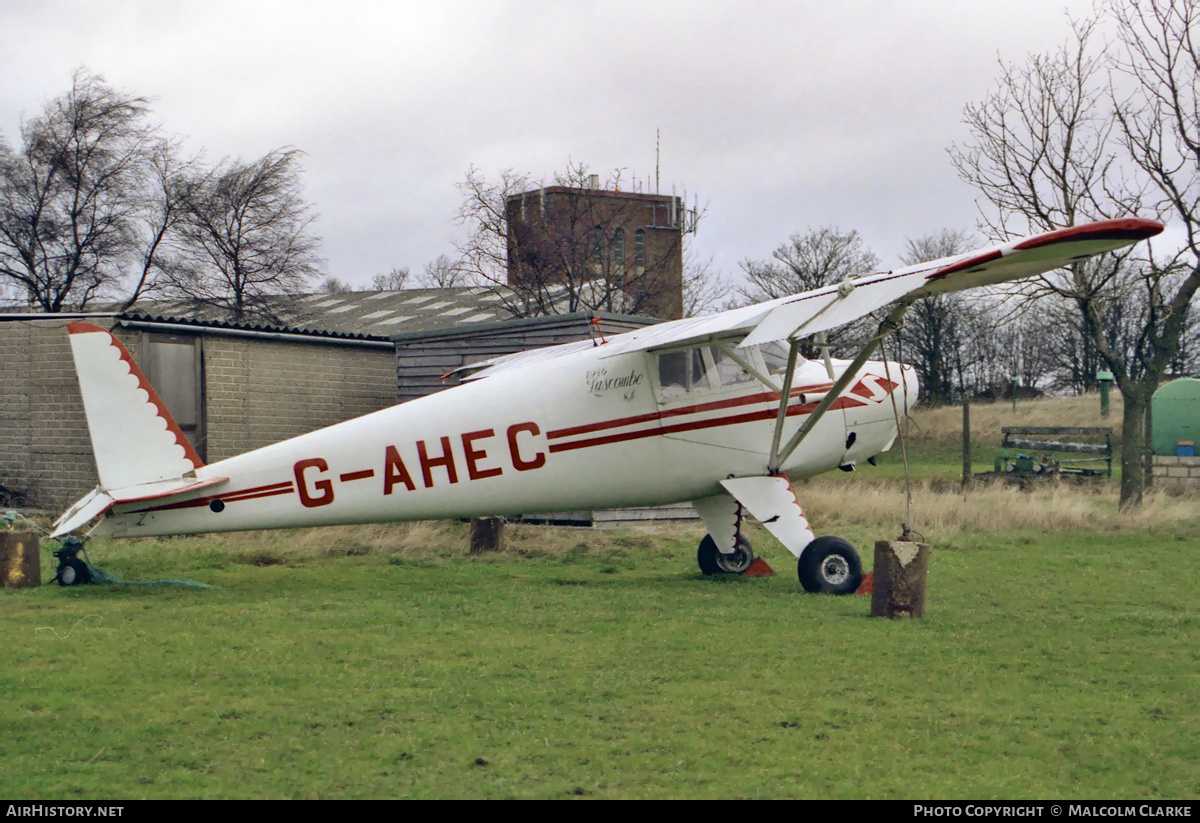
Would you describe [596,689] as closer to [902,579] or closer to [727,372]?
[902,579]

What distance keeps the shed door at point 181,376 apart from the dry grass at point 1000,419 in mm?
24649

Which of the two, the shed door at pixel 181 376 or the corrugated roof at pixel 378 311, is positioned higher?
the corrugated roof at pixel 378 311

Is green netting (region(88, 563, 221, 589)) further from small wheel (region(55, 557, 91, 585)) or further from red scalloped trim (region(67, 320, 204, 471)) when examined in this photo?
red scalloped trim (region(67, 320, 204, 471))

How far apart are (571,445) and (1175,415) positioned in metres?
22.4

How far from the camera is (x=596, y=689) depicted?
Answer: 6.09 meters

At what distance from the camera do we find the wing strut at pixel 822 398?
8.98 meters

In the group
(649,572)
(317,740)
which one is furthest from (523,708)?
(649,572)

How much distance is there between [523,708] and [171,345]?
42.7 ft

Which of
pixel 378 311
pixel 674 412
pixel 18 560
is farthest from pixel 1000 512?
pixel 378 311

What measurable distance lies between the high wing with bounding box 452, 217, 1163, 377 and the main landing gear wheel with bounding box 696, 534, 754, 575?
7.98 feet

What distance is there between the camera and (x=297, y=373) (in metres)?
18.4

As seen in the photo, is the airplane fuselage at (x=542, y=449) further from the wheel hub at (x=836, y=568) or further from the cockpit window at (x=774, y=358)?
the wheel hub at (x=836, y=568)

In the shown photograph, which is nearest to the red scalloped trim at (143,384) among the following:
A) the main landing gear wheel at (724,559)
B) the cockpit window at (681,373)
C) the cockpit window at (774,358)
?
the cockpit window at (681,373)
